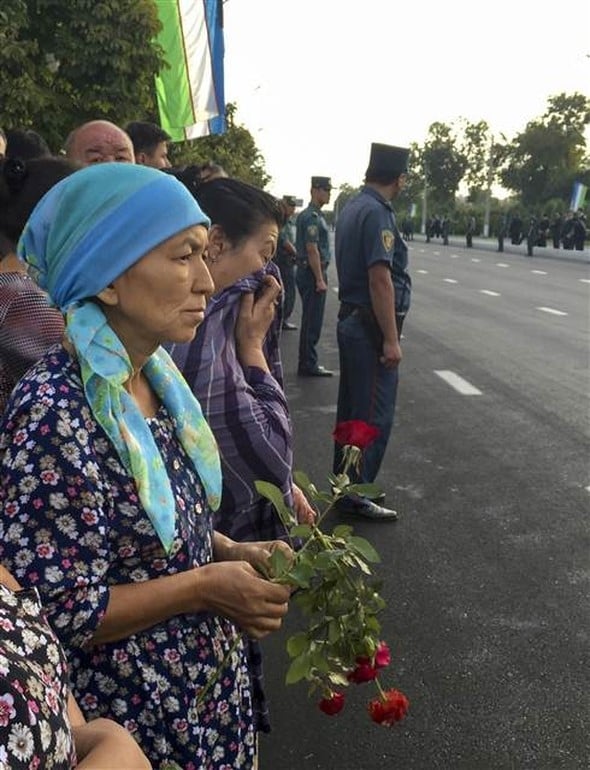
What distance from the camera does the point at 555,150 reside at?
5119 cm

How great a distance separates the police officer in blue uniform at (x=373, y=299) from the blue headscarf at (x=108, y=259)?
278 centimetres

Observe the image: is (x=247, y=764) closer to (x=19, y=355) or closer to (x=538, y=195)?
(x=19, y=355)

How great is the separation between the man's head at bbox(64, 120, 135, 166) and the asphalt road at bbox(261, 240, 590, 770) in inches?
88.1

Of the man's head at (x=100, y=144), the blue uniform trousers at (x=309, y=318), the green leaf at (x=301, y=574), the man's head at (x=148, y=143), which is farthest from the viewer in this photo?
the blue uniform trousers at (x=309, y=318)

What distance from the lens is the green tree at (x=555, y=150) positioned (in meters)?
51.2

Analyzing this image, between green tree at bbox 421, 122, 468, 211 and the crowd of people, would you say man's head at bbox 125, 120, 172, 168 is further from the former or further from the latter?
green tree at bbox 421, 122, 468, 211

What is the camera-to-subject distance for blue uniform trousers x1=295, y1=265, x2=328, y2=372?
7.85 metres

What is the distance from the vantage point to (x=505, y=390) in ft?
24.1

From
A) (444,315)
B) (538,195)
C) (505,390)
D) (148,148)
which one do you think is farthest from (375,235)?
(538,195)

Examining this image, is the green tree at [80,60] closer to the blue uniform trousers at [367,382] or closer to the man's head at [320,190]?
the man's head at [320,190]

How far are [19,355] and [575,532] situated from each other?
10.6 ft

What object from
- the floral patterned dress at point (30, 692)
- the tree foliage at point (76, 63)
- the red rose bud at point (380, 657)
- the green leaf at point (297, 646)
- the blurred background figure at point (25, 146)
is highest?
the tree foliage at point (76, 63)

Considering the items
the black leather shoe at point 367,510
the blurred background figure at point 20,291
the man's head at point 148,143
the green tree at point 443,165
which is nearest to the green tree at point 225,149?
the man's head at point 148,143

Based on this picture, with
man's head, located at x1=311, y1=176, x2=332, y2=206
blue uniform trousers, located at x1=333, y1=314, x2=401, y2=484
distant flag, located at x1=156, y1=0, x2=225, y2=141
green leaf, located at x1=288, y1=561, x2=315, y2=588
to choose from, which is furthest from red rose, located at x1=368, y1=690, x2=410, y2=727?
distant flag, located at x1=156, y1=0, x2=225, y2=141
